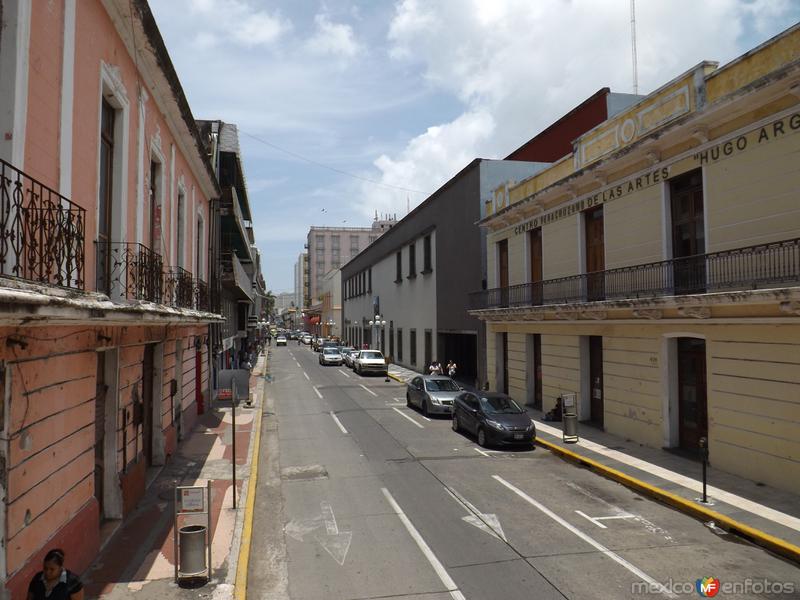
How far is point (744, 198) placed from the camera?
12.4 m

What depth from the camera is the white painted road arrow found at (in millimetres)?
8766

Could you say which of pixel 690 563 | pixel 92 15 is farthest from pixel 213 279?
pixel 690 563

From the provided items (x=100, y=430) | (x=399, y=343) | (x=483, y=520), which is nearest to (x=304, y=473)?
(x=483, y=520)

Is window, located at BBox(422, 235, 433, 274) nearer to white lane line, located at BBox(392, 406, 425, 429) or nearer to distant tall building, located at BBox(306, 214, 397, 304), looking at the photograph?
white lane line, located at BBox(392, 406, 425, 429)

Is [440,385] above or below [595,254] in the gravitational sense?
below

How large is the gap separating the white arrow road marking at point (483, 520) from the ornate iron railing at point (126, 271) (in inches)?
270

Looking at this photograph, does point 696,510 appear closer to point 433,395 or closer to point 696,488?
point 696,488

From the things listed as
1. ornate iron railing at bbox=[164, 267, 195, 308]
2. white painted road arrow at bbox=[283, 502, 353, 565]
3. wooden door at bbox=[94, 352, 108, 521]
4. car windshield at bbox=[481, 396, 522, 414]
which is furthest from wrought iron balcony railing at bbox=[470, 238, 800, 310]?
wooden door at bbox=[94, 352, 108, 521]

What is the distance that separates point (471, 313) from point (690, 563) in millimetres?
18818

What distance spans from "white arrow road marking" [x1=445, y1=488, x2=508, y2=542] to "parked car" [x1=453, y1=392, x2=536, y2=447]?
15.8ft

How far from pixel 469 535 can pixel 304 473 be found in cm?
537

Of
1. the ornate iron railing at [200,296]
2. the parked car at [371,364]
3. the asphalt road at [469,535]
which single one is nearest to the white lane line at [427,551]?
the asphalt road at [469,535]

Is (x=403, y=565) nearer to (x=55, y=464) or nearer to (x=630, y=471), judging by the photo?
(x=55, y=464)

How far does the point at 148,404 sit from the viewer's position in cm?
1310
